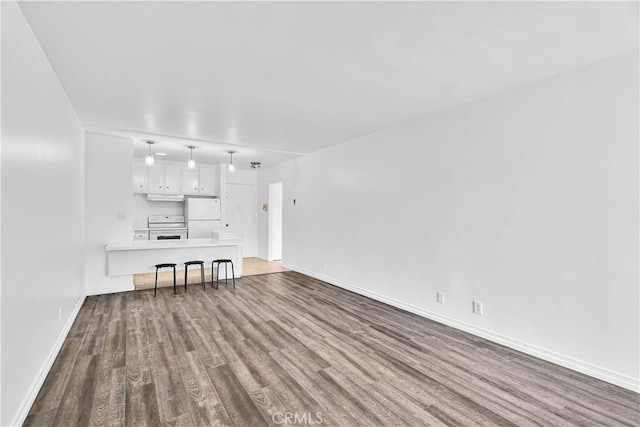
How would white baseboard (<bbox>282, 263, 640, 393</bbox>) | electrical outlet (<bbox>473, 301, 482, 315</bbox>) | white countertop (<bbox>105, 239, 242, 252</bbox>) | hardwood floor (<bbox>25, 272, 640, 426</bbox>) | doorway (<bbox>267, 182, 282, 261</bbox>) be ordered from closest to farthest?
hardwood floor (<bbox>25, 272, 640, 426</bbox>), white baseboard (<bbox>282, 263, 640, 393</bbox>), electrical outlet (<bbox>473, 301, 482, 315</bbox>), white countertop (<bbox>105, 239, 242, 252</bbox>), doorway (<bbox>267, 182, 282, 261</bbox>)

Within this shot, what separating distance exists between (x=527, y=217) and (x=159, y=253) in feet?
16.5

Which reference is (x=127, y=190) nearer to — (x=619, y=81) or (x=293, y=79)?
(x=293, y=79)

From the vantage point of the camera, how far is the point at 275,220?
7988 mm

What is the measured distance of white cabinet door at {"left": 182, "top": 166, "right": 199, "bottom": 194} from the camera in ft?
23.0

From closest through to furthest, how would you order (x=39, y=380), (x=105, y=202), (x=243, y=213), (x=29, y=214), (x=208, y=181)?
(x=29, y=214)
(x=39, y=380)
(x=105, y=202)
(x=208, y=181)
(x=243, y=213)

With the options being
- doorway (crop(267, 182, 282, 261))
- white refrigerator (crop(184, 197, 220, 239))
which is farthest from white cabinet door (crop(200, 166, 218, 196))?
doorway (crop(267, 182, 282, 261))

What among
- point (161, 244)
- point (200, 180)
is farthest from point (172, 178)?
point (161, 244)

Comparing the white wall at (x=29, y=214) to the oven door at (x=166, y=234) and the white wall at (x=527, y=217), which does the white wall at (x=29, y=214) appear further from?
the oven door at (x=166, y=234)

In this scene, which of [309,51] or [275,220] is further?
[275,220]

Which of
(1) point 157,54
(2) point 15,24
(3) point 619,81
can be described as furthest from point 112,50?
(3) point 619,81

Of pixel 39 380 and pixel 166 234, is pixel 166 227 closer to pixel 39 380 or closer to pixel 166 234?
pixel 166 234

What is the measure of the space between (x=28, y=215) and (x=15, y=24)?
3.66 ft

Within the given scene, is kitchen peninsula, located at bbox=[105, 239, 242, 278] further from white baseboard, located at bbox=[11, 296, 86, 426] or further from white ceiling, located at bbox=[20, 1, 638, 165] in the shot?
white ceiling, located at bbox=[20, 1, 638, 165]

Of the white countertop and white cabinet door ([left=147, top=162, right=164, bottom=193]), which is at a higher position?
white cabinet door ([left=147, top=162, right=164, bottom=193])
